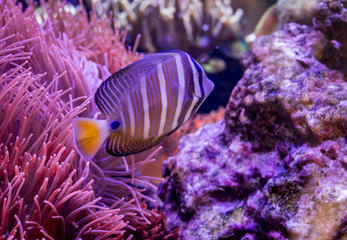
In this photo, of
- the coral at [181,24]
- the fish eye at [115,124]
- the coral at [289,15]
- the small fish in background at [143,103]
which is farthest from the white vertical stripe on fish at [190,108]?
the coral at [181,24]

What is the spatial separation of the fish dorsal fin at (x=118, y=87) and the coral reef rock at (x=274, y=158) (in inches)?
38.4

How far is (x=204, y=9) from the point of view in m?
4.73

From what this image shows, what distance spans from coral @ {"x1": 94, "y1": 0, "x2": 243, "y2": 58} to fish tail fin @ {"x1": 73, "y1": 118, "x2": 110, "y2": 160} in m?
3.42

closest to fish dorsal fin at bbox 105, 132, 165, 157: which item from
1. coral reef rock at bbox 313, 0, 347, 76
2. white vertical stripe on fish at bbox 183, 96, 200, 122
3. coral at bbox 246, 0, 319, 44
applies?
white vertical stripe on fish at bbox 183, 96, 200, 122

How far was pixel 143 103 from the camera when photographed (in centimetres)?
146

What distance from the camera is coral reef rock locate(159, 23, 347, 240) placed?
1.58 m

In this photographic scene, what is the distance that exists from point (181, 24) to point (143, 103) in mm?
3407

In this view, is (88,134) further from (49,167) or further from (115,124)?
(49,167)

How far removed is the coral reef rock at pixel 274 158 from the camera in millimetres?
1576

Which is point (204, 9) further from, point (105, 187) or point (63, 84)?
point (105, 187)

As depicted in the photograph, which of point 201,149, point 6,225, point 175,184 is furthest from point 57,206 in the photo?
point 201,149

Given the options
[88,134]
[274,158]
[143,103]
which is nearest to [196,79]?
[143,103]

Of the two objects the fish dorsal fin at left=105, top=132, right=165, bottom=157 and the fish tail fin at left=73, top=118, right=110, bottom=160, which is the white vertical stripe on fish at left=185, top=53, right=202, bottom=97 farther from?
the fish tail fin at left=73, top=118, right=110, bottom=160

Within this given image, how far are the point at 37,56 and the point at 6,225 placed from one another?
60.0 inches
